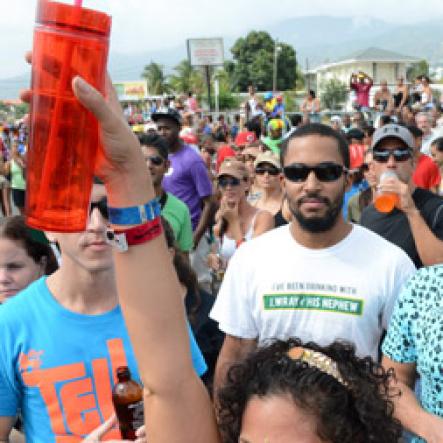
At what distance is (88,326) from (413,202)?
2.06m

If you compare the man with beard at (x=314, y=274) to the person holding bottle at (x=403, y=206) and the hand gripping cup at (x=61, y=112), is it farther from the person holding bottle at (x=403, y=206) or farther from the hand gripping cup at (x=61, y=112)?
the hand gripping cup at (x=61, y=112)

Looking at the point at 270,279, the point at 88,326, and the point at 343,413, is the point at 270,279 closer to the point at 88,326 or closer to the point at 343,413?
the point at 88,326

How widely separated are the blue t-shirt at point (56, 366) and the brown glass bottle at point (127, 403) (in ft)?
0.42

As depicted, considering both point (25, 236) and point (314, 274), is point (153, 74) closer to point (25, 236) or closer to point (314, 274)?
point (25, 236)

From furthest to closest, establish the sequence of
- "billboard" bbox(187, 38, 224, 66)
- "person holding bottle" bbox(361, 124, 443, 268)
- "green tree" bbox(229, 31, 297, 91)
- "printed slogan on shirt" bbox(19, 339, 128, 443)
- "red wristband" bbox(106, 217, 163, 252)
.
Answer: "green tree" bbox(229, 31, 297, 91) → "billboard" bbox(187, 38, 224, 66) → "person holding bottle" bbox(361, 124, 443, 268) → "printed slogan on shirt" bbox(19, 339, 128, 443) → "red wristband" bbox(106, 217, 163, 252)

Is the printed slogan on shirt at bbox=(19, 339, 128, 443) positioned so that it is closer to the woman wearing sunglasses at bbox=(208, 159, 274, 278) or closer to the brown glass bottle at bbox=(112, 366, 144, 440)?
the brown glass bottle at bbox=(112, 366, 144, 440)

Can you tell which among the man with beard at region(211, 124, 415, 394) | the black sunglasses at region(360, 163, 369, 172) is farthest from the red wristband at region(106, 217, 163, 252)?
the black sunglasses at region(360, 163, 369, 172)

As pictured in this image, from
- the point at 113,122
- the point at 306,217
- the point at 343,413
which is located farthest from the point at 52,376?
the point at 306,217

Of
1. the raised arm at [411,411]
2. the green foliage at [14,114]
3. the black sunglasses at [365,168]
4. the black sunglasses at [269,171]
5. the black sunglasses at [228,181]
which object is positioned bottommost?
the raised arm at [411,411]

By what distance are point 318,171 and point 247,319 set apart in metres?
0.76

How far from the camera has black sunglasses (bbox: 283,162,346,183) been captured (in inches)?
106

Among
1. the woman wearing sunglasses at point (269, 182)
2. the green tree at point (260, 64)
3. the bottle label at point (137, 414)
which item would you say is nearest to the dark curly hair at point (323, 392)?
the bottle label at point (137, 414)

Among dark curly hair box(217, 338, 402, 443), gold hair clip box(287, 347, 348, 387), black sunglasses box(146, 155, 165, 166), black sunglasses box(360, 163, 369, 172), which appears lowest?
dark curly hair box(217, 338, 402, 443)

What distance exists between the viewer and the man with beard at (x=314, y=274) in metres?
2.47
